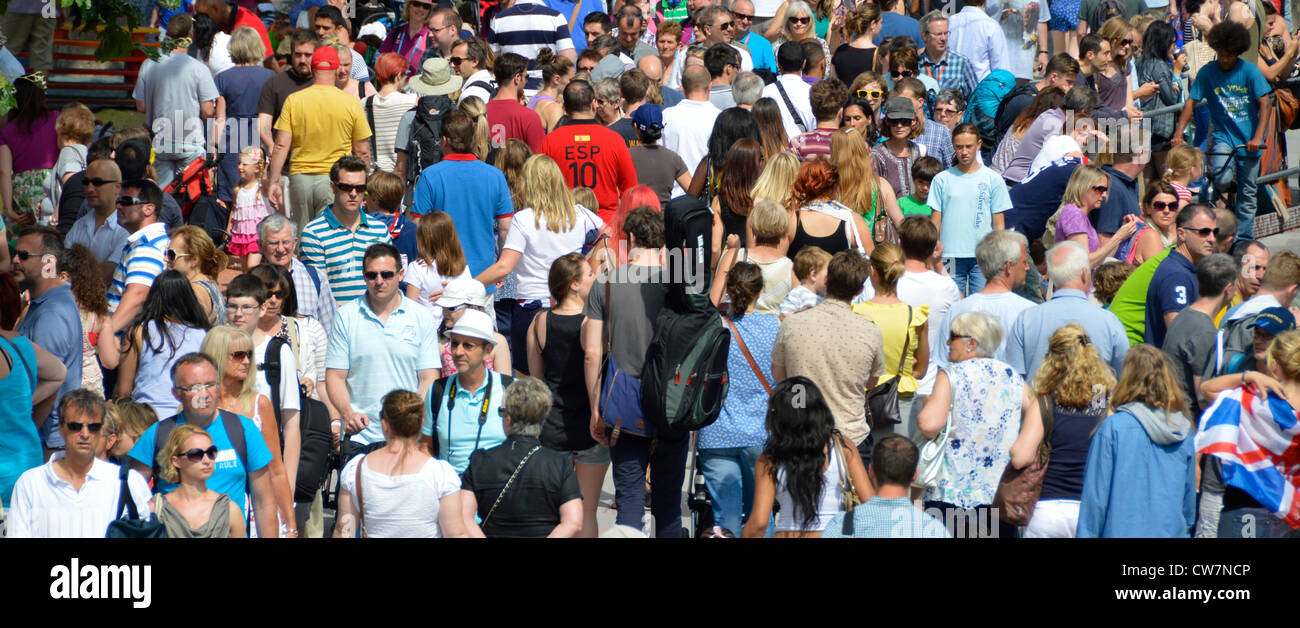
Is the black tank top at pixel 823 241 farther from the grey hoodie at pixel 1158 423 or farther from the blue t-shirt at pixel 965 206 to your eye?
the grey hoodie at pixel 1158 423

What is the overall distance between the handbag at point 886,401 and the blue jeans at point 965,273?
2.67 meters

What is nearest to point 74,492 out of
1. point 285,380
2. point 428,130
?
point 285,380

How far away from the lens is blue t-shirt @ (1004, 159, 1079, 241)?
1041 cm

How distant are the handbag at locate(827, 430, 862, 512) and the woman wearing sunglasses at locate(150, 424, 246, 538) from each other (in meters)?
2.43

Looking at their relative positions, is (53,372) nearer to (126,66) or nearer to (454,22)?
(454,22)

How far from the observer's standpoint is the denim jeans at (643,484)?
7074 millimetres

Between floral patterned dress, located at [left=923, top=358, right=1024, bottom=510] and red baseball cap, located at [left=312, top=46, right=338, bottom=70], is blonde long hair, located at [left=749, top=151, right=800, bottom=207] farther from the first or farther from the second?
red baseball cap, located at [left=312, top=46, right=338, bottom=70]

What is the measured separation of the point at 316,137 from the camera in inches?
432

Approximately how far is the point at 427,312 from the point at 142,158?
321 centimetres

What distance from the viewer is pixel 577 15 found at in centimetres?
1578

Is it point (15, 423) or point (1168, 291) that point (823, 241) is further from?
point (15, 423)

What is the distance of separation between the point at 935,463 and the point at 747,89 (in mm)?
4821

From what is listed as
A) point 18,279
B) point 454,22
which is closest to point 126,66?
point 454,22

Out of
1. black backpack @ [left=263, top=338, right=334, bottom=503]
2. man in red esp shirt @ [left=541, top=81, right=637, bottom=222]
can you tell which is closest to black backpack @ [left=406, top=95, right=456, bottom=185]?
man in red esp shirt @ [left=541, top=81, right=637, bottom=222]
